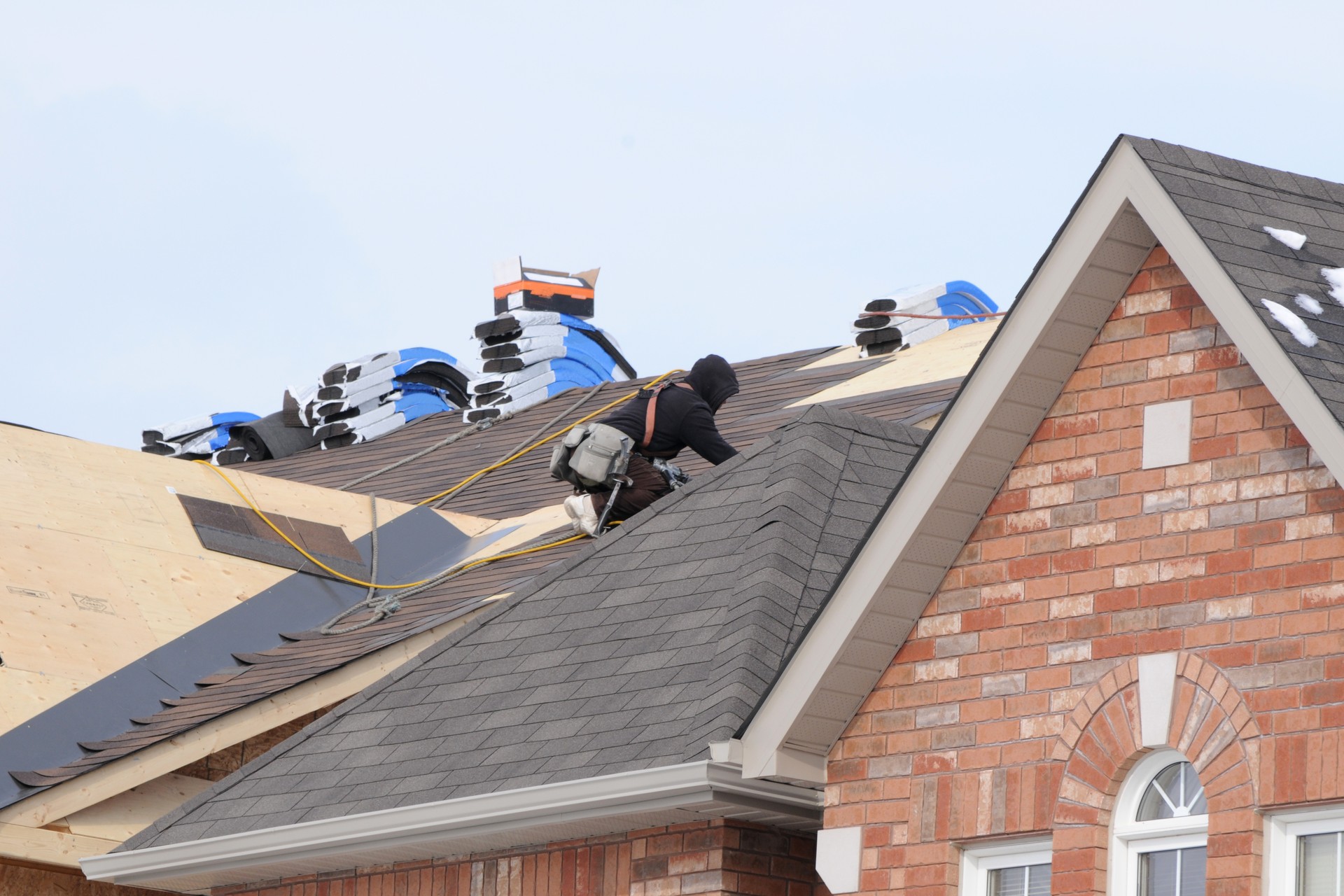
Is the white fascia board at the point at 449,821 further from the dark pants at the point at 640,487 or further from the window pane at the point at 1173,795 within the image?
the dark pants at the point at 640,487

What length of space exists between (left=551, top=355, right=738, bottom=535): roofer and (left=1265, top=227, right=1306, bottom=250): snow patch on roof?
5.34 meters

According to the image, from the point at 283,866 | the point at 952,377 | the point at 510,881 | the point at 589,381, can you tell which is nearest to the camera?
the point at 510,881

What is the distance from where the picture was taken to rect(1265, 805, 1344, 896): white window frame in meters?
8.17

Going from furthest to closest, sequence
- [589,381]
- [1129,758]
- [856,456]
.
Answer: [589,381], [856,456], [1129,758]

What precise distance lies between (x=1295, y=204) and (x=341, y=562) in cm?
919

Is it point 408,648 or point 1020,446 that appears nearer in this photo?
point 1020,446

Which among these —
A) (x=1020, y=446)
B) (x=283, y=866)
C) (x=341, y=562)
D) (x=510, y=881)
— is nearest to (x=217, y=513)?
(x=341, y=562)

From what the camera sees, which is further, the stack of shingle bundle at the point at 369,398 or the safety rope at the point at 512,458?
the stack of shingle bundle at the point at 369,398

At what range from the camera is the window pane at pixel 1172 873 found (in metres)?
8.49

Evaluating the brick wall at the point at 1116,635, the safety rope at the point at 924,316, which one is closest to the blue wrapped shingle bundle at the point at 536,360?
the safety rope at the point at 924,316

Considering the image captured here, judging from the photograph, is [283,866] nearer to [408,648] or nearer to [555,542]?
[408,648]

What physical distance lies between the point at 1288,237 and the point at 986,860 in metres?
2.91

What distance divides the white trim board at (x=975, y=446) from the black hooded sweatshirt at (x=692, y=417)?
179 inches

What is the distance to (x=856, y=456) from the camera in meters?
12.6
